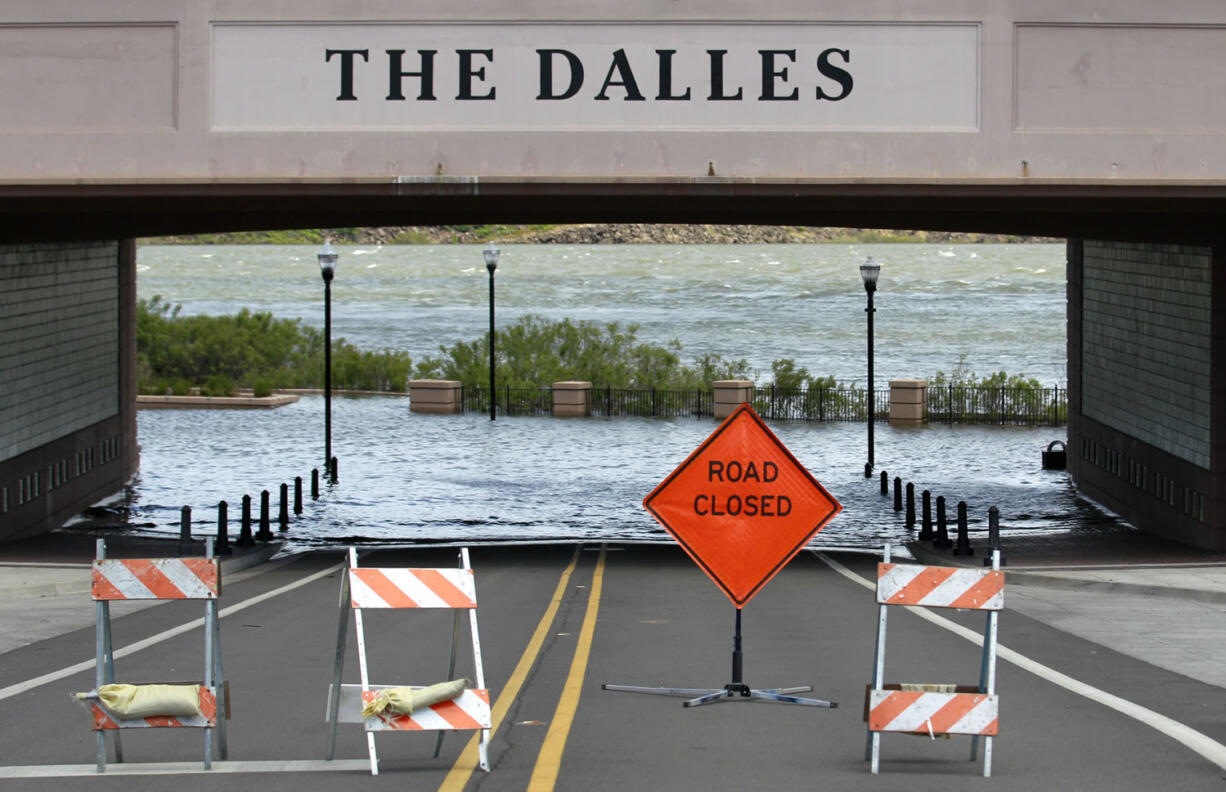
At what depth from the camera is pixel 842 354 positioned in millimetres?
92938

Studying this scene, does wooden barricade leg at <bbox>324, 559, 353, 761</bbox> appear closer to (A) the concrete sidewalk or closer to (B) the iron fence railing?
(A) the concrete sidewalk

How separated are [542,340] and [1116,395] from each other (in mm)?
28635

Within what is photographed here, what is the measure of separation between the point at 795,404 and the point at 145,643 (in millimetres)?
34487

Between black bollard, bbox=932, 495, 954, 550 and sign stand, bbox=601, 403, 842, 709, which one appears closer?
sign stand, bbox=601, 403, 842, 709

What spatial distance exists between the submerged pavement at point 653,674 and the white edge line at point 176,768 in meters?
0.02

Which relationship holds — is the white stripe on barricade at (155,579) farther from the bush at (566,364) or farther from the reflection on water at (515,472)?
the bush at (566,364)

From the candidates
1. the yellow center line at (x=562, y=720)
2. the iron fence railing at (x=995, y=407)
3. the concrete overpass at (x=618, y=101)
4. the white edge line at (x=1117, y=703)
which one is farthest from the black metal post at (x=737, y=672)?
the iron fence railing at (x=995, y=407)

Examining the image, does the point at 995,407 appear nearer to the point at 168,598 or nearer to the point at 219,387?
the point at 219,387

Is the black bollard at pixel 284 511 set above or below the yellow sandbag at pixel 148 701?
below

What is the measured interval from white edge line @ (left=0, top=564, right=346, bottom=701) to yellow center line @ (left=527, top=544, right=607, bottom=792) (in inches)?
133

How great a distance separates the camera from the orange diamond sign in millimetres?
10508

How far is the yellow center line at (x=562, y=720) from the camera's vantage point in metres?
8.05

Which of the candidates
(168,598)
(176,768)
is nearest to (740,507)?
(168,598)

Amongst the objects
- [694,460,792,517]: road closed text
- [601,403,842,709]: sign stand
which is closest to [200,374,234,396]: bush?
[601,403,842,709]: sign stand
